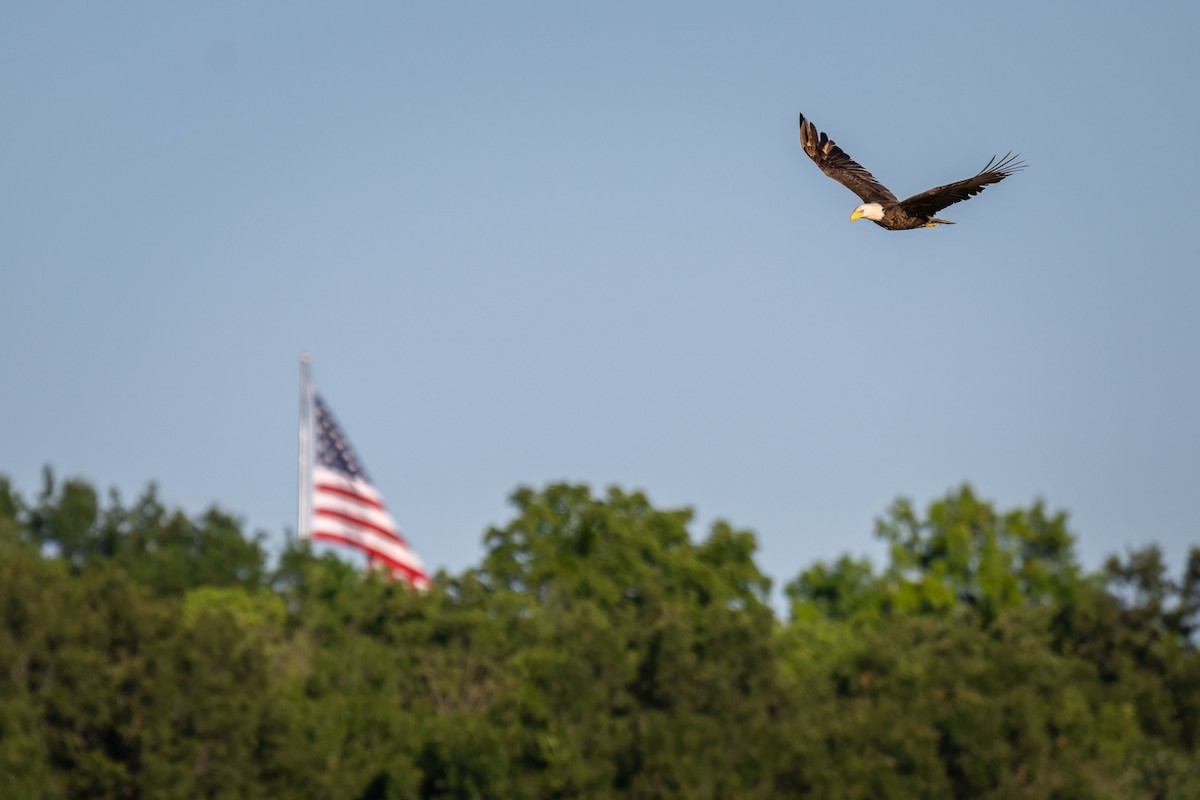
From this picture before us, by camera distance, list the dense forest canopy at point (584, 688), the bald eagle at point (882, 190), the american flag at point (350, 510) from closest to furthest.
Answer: the bald eagle at point (882, 190) → the dense forest canopy at point (584, 688) → the american flag at point (350, 510)

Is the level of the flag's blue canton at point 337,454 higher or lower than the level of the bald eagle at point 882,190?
higher

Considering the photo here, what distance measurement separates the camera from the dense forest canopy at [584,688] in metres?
68.4

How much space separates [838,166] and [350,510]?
4773 cm

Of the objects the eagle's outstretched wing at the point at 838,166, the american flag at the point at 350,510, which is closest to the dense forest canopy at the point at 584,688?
the american flag at the point at 350,510

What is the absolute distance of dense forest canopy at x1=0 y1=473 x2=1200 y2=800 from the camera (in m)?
68.4

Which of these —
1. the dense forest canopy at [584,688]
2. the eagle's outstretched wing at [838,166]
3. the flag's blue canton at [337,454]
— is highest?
the flag's blue canton at [337,454]

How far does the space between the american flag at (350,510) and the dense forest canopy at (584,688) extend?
4230 mm

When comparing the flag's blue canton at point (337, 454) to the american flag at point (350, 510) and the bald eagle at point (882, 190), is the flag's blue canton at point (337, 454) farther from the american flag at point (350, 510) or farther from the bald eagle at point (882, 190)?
the bald eagle at point (882, 190)

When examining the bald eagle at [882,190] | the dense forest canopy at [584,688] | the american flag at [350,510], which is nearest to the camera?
the bald eagle at [882,190]

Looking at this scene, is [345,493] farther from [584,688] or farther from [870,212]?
[870,212]

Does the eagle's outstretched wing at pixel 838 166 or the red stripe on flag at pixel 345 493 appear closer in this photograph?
the eagle's outstretched wing at pixel 838 166

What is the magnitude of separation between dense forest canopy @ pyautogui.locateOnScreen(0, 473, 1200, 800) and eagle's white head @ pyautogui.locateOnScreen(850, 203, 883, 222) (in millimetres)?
41260

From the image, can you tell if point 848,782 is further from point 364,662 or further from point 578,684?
point 364,662

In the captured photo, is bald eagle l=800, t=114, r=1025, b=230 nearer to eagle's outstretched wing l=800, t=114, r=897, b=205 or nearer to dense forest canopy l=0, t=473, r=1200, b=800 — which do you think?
eagle's outstretched wing l=800, t=114, r=897, b=205
